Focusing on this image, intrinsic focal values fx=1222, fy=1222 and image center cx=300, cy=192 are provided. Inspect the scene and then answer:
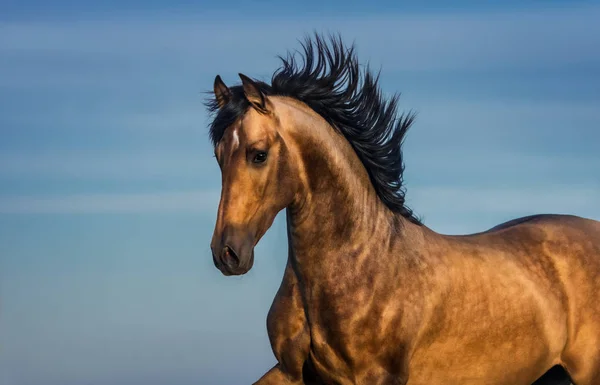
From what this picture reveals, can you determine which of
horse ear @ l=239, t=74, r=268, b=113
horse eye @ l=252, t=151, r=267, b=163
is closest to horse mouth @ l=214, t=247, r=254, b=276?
horse eye @ l=252, t=151, r=267, b=163

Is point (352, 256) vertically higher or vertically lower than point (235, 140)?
lower

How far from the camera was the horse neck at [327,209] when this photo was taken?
8234 millimetres

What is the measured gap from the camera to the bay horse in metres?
7.98

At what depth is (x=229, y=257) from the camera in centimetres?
770

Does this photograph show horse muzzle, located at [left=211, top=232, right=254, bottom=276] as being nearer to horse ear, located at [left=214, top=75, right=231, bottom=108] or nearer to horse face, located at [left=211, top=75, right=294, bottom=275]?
horse face, located at [left=211, top=75, right=294, bottom=275]

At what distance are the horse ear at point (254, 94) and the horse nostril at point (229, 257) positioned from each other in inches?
38.6

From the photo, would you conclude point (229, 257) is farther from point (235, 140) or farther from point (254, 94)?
point (254, 94)

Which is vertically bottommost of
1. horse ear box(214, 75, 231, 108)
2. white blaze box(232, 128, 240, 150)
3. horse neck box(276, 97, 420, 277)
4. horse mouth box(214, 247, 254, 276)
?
horse mouth box(214, 247, 254, 276)

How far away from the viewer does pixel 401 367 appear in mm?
8375

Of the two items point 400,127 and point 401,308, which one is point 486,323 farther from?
point 400,127

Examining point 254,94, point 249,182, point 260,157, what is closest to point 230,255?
point 249,182

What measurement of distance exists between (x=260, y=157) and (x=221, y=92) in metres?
0.78

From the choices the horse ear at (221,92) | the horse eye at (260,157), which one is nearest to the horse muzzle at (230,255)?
the horse eye at (260,157)

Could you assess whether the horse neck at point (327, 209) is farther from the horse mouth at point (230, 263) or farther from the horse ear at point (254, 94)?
the horse mouth at point (230, 263)
